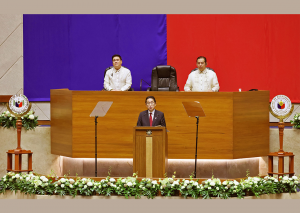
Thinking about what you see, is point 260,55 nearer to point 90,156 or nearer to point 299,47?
point 299,47

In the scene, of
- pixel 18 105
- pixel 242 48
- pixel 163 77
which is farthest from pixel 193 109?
pixel 242 48

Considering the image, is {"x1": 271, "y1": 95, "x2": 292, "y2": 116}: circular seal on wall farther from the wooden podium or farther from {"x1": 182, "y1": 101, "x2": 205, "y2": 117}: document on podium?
the wooden podium

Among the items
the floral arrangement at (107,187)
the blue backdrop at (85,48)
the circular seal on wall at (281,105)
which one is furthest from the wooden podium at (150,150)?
the blue backdrop at (85,48)

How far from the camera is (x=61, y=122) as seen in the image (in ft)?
→ 26.3

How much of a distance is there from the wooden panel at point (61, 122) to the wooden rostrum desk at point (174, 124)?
17 millimetres

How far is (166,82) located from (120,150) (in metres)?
1.99

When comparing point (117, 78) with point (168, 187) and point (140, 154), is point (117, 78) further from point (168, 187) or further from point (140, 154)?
point (168, 187)

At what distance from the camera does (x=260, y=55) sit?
991cm

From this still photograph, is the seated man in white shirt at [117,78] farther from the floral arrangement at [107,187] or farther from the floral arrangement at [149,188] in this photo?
the floral arrangement at [149,188]

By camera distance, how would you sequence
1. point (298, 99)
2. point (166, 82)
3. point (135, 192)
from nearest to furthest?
point (135, 192) → point (166, 82) → point (298, 99)

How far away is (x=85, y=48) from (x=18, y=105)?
320 centimetres

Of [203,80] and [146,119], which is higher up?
[203,80]

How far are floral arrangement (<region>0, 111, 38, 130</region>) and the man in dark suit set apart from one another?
2121mm

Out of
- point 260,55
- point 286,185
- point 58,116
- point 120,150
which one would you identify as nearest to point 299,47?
point 260,55
